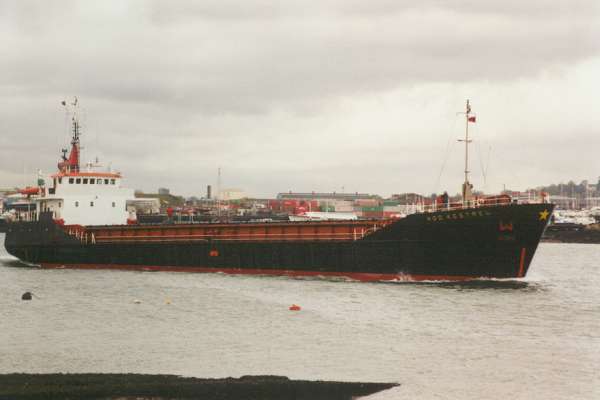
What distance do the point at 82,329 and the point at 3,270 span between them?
28247 millimetres

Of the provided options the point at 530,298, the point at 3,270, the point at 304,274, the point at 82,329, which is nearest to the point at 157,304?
the point at 82,329

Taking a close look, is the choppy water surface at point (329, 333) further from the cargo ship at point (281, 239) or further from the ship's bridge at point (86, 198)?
the ship's bridge at point (86, 198)

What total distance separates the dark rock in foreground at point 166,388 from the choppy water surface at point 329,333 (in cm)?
148

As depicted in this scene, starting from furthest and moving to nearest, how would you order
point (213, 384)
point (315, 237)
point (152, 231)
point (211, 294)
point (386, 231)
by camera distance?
point (152, 231) < point (315, 237) < point (386, 231) < point (211, 294) < point (213, 384)

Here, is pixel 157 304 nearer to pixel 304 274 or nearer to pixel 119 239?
pixel 304 274

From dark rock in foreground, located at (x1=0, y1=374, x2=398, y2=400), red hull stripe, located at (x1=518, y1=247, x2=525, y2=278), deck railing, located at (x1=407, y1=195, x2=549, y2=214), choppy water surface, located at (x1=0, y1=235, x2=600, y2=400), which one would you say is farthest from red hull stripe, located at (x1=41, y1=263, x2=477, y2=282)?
dark rock in foreground, located at (x1=0, y1=374, x2=398, y2=400)

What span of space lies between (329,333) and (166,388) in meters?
9.99

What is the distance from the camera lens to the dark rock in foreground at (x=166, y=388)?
666 inches

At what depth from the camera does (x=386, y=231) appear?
38.7 meters

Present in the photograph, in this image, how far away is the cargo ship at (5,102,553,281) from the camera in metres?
36.5

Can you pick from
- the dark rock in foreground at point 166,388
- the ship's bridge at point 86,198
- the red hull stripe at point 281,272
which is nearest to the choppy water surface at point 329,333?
the red hull stripe at point 281,272

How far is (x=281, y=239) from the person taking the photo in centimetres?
4356

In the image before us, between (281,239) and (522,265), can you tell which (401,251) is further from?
(281,239)

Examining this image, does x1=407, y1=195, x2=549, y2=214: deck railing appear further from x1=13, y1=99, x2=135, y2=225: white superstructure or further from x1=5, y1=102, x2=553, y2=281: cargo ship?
x1=13, y1=99, x2=135, y2=225: white superstructure
